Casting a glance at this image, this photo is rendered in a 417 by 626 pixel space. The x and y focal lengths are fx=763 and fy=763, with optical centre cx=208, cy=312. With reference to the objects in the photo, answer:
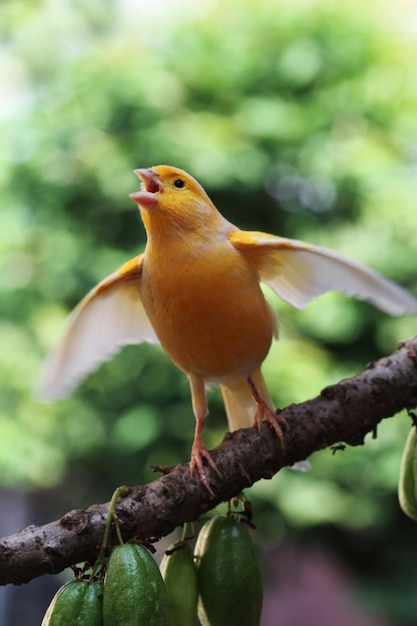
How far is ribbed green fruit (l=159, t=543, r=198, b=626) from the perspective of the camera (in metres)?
1.15

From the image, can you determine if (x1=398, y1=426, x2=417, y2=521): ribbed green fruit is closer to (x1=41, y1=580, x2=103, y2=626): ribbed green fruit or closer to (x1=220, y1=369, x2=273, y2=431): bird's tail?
(x1=220, y1=369, x2=273, y2=431): bird's tail

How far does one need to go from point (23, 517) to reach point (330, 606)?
9.17ft

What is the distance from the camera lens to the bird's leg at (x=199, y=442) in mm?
1315

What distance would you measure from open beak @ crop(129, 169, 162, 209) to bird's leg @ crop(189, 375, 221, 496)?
39 centimetres

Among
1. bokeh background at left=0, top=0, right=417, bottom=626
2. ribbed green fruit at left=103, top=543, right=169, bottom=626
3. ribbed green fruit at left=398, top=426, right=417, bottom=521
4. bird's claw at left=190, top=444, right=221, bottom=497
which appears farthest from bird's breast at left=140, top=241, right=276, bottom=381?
bokeh background at left=0, top=0, right=417, bottom=626

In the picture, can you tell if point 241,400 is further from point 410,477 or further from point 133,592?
point 133,592

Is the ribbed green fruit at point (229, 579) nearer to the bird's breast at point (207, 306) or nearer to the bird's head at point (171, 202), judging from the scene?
the bird's breast at point (207, 306)

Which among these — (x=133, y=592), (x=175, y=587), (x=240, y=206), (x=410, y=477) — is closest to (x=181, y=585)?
(x=175, y=587)

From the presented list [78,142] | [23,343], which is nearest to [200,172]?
[78,142]

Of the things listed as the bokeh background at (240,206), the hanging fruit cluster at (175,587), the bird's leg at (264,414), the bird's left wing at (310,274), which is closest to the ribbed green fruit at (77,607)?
the hanging fruit cluster at (175,587)

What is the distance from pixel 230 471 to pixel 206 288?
372 millimetres

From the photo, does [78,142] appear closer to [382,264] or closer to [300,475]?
[382,264]

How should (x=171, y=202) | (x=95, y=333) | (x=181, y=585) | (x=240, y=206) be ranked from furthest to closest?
(x=240, y=206) → (x=95, y=333) → (x=171, y=202) → (x=181, y=585)

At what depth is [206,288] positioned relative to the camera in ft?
4.99
